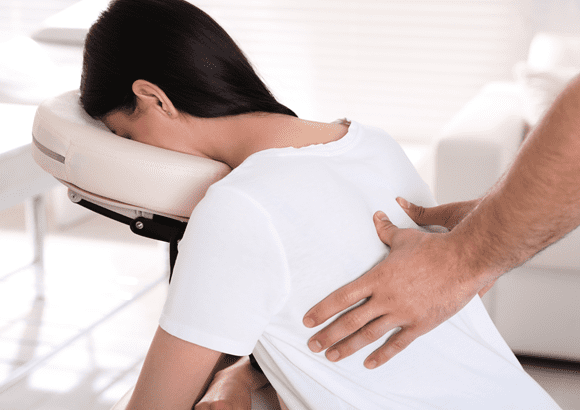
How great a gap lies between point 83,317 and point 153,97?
1.84 metres

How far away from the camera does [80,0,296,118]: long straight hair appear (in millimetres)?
877

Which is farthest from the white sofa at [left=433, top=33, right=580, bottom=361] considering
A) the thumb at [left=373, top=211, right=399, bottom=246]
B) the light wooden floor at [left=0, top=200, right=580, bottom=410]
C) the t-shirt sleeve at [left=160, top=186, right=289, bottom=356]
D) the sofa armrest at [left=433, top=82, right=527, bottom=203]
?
the t-shirt sleeve at [left=160, top=186, right=289, bottom=356]

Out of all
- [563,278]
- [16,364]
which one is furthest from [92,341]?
[563,278]

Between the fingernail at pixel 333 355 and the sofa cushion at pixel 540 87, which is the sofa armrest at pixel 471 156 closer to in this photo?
the sofa cushion at pixel 540 87

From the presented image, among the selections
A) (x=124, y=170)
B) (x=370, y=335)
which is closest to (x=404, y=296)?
(x=370, y=335)

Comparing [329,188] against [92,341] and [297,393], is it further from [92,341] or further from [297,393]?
[92,341]

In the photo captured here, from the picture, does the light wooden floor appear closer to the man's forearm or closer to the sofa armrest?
the sofa armrest

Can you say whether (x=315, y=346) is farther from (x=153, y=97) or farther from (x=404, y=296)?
(x=153, y=97)

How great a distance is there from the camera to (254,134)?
2.92ft

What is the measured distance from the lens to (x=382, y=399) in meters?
0.79

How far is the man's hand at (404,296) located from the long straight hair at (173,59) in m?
0.34

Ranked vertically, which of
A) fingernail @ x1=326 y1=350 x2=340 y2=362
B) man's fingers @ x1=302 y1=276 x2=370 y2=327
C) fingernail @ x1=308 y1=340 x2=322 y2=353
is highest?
man's fingers @ x1=302 y1=276 x2=370 y2=327

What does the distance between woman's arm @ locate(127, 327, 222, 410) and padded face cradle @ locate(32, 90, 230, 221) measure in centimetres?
21

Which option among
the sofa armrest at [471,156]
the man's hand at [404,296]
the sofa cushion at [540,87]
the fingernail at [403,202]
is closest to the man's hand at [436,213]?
the fingernail at [403,202]
